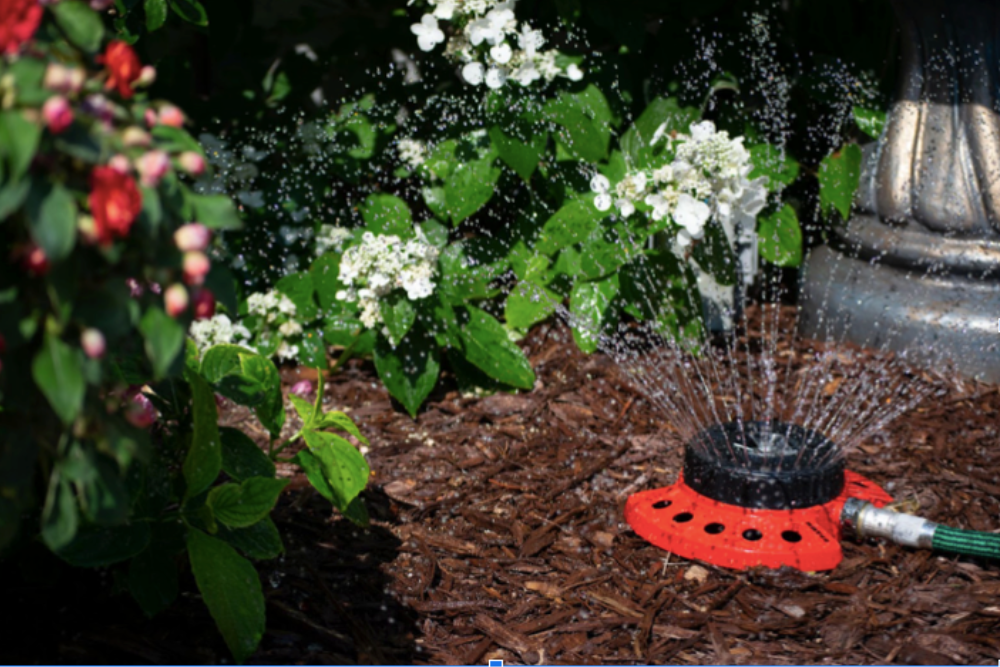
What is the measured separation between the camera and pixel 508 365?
283 centimetres

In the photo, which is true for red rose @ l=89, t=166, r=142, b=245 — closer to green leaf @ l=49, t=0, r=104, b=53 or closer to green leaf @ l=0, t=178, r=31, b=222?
green leaf @ l=0, t=178, r=31, b=222

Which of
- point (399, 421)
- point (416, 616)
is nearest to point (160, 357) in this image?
point (416, 616)

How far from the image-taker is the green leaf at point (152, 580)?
157cm

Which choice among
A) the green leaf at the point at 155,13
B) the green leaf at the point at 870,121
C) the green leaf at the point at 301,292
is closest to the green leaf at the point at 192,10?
the green leaf at the point at 155,13

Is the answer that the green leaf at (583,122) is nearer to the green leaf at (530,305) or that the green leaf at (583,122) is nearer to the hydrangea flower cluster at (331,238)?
the green leaf at (530,305)

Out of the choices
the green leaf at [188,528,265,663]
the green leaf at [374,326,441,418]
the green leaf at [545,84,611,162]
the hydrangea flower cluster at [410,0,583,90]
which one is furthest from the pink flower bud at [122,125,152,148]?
the green leaf at [545,84,611,162]

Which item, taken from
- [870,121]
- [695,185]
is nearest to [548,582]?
[695,185]

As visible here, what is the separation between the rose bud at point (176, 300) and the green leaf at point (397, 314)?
1.60 metres

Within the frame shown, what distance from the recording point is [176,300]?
1.04 metres

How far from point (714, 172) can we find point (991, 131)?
3.18ft

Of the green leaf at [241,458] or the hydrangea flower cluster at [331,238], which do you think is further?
the hydrangea flower cluster at [331,238]

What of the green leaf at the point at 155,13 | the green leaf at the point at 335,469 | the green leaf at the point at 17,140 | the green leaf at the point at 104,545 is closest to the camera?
the green leaf at the point at 17,140

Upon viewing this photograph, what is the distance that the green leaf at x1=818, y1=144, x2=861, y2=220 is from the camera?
315 cm

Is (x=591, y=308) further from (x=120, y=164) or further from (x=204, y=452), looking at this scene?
(x=120, y=164)
